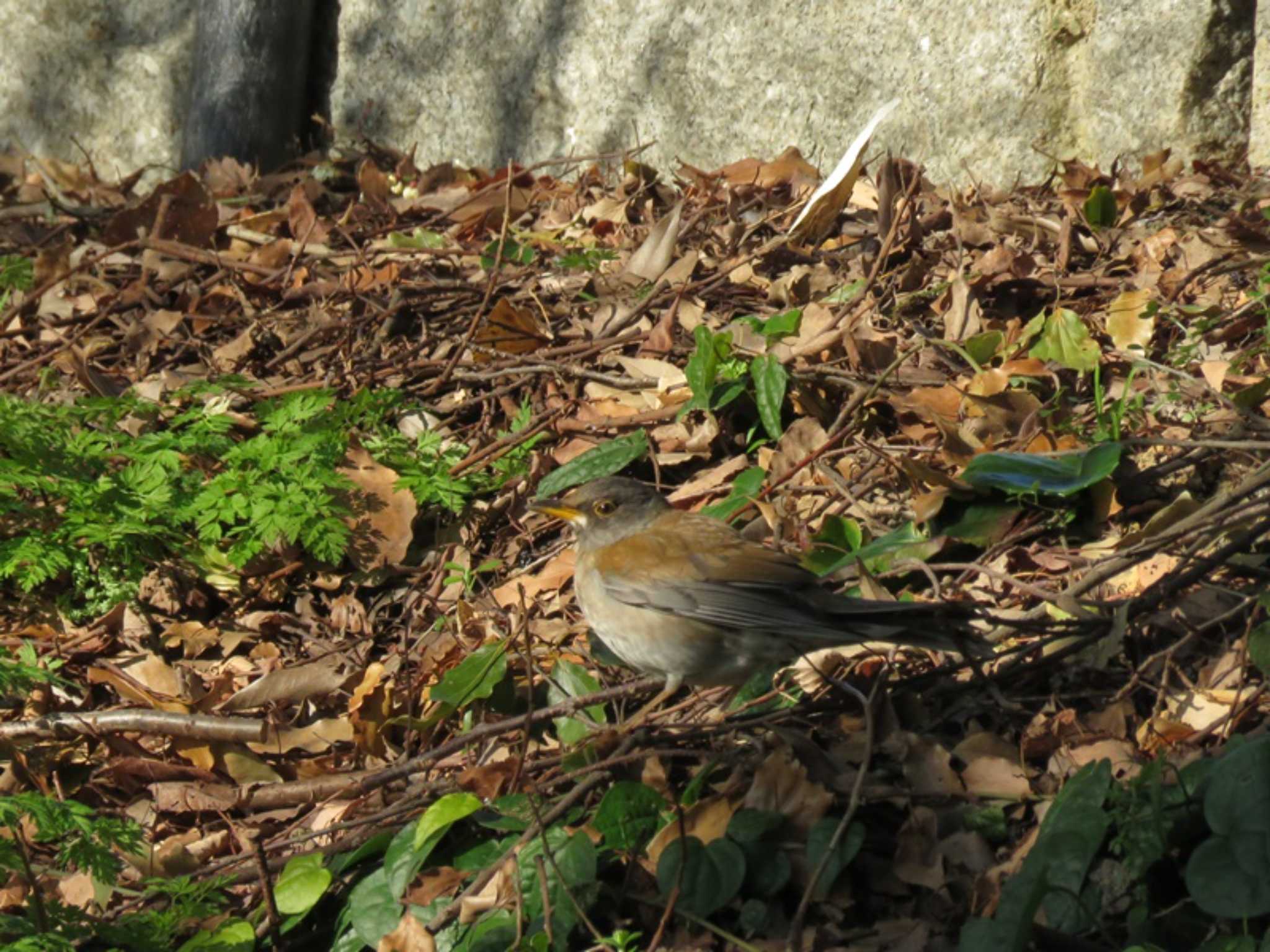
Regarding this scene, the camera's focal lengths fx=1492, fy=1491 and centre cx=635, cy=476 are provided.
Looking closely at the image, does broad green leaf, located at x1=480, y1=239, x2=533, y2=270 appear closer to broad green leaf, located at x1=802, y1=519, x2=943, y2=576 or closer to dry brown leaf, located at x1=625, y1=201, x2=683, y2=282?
dry brown leaf, located at x1=625, y1=201, x2=683, y2=282

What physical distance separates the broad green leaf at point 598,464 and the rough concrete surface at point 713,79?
2307 millimetres

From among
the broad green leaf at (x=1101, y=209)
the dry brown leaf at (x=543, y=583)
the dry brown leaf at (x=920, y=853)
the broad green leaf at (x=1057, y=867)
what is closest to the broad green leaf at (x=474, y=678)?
the dry brown leaf at (x=543, y=583)

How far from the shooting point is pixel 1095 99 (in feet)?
21.4

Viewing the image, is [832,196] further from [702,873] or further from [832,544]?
[702,873]

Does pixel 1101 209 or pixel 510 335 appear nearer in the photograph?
pixel 1101 209

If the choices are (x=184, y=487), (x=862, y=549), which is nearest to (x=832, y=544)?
(x=862, y=549)

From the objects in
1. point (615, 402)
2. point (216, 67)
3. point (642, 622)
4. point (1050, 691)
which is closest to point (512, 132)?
point (216, 67)

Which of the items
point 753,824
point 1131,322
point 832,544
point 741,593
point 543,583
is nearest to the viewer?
point 753,824

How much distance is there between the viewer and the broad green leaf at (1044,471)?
4508 mm

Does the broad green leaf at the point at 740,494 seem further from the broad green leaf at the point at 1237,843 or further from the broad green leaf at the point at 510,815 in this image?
the broad green leaf at the point at 1237,843

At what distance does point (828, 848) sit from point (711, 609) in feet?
3.26

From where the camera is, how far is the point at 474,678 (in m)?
4.70

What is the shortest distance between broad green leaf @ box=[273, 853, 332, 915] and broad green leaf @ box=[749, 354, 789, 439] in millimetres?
2249

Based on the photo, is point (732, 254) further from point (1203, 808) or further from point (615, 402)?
point (1203, 808)
